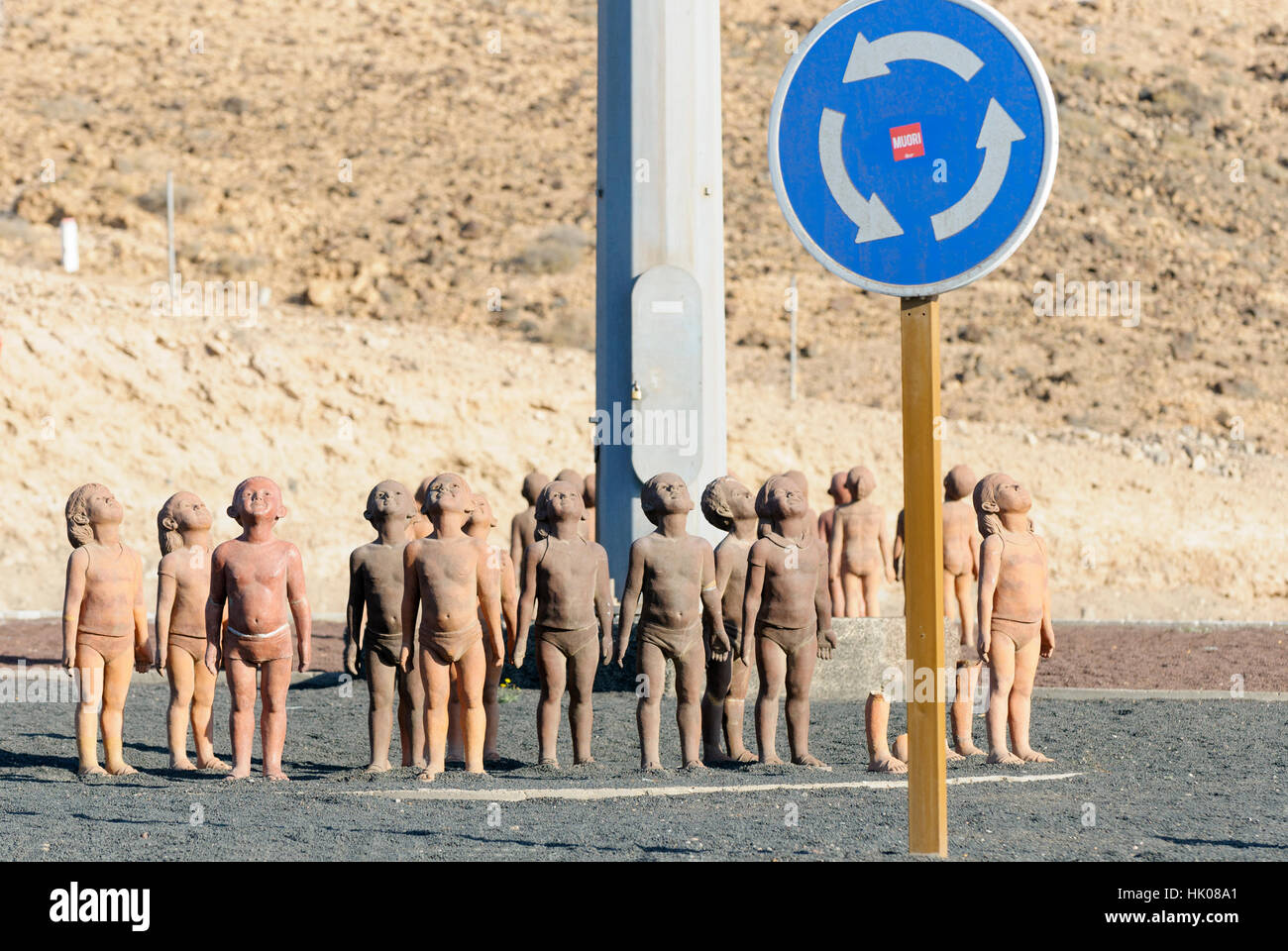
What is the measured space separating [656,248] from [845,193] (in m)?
7.31

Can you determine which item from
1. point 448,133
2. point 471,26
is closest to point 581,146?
point 448,133

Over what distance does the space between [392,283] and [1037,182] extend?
30964mm

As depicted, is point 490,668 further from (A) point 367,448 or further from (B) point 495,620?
(A) point 367,448

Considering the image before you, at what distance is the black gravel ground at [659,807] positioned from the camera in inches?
213

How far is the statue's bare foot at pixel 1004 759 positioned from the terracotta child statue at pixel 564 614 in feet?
6.34

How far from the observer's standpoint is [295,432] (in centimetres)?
2355

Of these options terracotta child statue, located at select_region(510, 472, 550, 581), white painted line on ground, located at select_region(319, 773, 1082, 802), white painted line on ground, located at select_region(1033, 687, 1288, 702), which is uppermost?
terracotta child statue, located at select_region(510, 472, 550, 581)

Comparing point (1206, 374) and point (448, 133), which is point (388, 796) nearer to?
point (1206, 374)

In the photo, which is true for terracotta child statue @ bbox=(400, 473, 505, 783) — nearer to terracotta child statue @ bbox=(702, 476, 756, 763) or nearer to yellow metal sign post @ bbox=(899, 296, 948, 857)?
terracotta child statue @ bbox=(702, 476, 756, 763)

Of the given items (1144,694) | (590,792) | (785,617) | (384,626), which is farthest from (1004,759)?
(1144,694)

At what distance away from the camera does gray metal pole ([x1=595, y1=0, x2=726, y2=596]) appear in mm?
11602

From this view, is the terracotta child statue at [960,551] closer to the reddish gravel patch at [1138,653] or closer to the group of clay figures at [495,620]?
the reddish gravel patch at [1138,653]

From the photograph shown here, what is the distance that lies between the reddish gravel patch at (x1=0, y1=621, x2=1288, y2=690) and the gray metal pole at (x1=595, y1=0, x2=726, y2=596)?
127 inches

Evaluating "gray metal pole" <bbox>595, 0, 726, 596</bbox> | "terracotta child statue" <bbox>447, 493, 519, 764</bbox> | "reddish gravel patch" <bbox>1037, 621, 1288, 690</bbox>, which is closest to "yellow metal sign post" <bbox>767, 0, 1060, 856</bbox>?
"terracotta child statue" <bbox>447, 493, 519, 764</bbox>
